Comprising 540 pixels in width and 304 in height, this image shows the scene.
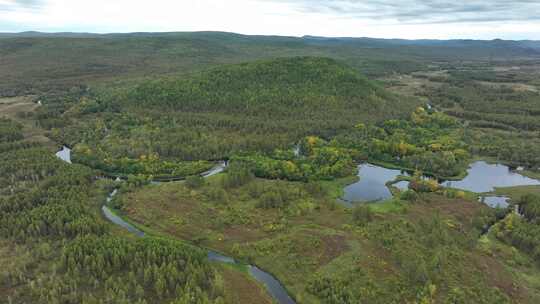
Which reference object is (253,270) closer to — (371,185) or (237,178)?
(237,178)

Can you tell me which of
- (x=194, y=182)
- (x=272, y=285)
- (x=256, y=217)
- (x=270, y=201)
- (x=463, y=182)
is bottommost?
(x=272, y=285)

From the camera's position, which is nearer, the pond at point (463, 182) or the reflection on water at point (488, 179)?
the pond at point (463, 182)

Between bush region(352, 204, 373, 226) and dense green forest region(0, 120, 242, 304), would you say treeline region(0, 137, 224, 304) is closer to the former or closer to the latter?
dense green forest region(0, 120, 242, 304)

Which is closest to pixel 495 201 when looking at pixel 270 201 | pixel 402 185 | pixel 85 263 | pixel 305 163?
pixel 402 185

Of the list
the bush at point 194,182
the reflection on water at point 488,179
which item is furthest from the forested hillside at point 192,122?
the reflection on water at point 488,179

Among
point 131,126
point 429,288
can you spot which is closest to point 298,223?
point 429,288

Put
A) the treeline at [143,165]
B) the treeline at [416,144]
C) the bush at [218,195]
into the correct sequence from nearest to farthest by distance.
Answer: the bush at [218,195] < the treeline at [143,165] < the treeline at [416,144]

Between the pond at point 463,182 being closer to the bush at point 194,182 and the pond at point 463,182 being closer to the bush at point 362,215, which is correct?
the bush at point 362,215
